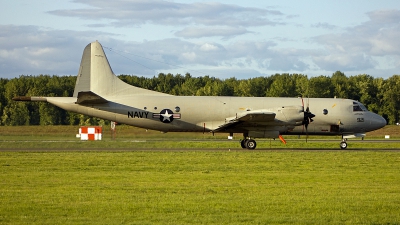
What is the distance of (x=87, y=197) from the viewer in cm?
1627

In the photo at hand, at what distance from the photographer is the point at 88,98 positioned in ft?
124

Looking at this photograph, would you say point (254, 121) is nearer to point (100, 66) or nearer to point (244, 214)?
point (100, 66)

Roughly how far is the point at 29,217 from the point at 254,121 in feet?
86.8

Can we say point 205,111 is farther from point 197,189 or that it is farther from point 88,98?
point 197,189

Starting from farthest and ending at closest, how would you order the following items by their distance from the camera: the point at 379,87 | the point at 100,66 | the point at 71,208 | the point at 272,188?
the point at 379,87 → the point at 100,66 → the point at 272,188 → the point at 71,208

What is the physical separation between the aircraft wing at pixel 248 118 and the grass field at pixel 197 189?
6538mm

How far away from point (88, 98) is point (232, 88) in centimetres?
6571

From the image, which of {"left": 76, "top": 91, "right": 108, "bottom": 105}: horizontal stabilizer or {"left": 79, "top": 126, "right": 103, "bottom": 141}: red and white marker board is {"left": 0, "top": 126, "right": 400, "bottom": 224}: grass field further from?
{"left": 79, "top": 126, "right": 103, "bottom": 141}: red and white marker board

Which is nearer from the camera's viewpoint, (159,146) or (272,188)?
(272,188)

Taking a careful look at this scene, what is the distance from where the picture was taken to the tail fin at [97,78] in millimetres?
40688

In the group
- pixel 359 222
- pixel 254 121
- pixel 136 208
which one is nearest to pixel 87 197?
pixel 136 208

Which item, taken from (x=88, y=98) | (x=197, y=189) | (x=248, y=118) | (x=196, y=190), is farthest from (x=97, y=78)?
(x=196, y=190)

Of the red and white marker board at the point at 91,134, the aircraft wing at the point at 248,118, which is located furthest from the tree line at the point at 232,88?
the aircraft wing at the point at 248,118

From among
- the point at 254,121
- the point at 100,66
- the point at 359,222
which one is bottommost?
the point at 359,222
